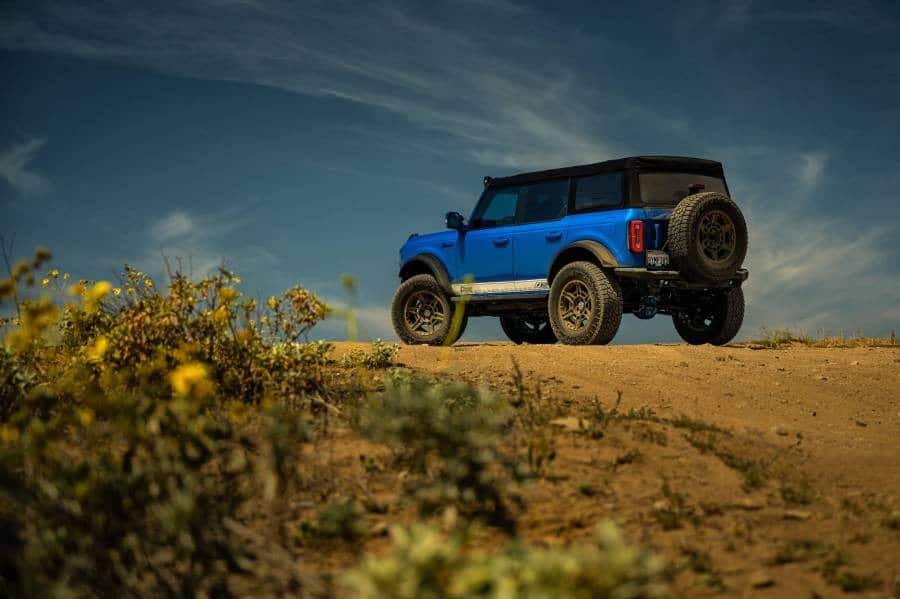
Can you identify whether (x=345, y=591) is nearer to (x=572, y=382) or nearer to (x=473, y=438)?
(x=473, y=438)

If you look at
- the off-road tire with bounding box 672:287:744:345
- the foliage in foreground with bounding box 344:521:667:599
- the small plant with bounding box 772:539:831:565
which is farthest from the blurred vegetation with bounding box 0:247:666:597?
the off-road tire with bounding box 672:287:744:345

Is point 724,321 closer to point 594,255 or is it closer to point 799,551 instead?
point 594,255

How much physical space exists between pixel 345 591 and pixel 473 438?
3.14 ft

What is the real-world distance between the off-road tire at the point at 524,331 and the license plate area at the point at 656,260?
3745 mm

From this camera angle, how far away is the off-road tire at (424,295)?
43.1 ft

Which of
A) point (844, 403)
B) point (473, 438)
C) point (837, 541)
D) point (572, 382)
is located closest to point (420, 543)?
point (473, 438)

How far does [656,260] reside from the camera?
36.1ft

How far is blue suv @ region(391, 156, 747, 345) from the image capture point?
1096 centimetres

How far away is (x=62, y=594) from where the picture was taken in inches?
111

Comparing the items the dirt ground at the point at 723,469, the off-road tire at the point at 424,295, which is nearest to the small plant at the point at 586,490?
the dirt ground at the point at 723,469

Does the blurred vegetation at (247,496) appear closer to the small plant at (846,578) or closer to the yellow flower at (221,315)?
the yellow flower at (221,315)

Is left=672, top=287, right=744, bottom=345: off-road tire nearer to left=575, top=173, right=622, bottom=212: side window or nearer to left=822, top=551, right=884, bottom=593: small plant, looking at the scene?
left=575, top=173, right=622, bottom=212: side window

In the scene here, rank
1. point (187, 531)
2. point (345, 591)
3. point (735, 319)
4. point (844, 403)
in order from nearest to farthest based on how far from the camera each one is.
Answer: point (187, 531) < point (345, 591) < point (844, 403) < point (735, 319)

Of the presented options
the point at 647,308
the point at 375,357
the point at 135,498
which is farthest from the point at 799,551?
the point at 647,308
